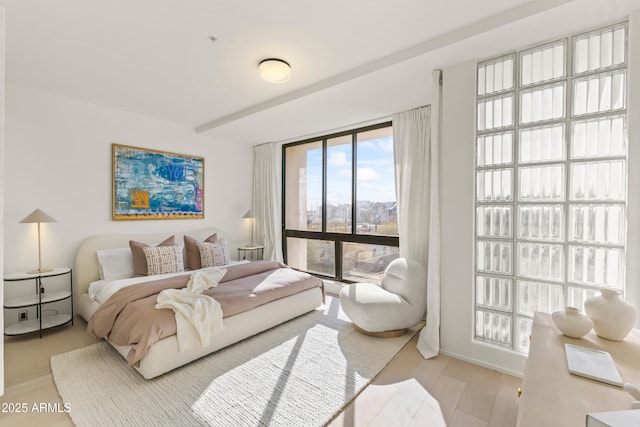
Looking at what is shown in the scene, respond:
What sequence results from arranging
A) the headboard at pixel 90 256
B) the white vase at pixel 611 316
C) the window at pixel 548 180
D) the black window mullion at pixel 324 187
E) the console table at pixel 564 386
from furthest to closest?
the black window mullion at pixel 324 187 < the headboard at pixel 90 256 < the window at pixel 548 180 < the white vase at pixel 611 316 < the console table at pixel 564 386

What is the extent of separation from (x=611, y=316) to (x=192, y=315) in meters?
2.71

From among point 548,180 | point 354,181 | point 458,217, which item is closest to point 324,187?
point 354,181

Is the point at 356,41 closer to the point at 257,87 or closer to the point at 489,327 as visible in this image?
the point at 257,87

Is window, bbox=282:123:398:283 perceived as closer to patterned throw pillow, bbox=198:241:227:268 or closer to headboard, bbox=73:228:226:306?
patterned throw pillow, bbox=198:241:227:268

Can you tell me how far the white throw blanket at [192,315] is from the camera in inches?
87.9

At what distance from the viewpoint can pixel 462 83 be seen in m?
2.37

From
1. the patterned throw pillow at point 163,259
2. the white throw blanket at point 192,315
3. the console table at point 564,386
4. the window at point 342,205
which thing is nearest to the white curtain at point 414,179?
the window at point 342,205

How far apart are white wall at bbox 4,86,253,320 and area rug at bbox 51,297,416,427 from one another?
1460mm

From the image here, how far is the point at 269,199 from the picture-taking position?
5.04 meters

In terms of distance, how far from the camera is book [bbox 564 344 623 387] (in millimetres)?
1054

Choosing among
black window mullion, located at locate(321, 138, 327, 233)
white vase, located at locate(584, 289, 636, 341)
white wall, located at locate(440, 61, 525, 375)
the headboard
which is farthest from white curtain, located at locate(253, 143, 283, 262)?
white vase, located at locate(584, 289, 636, 341)

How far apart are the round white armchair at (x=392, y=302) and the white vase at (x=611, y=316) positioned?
153 cm

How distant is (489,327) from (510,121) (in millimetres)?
1716

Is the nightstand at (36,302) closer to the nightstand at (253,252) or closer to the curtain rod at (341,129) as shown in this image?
the nightstand at (253,252)
